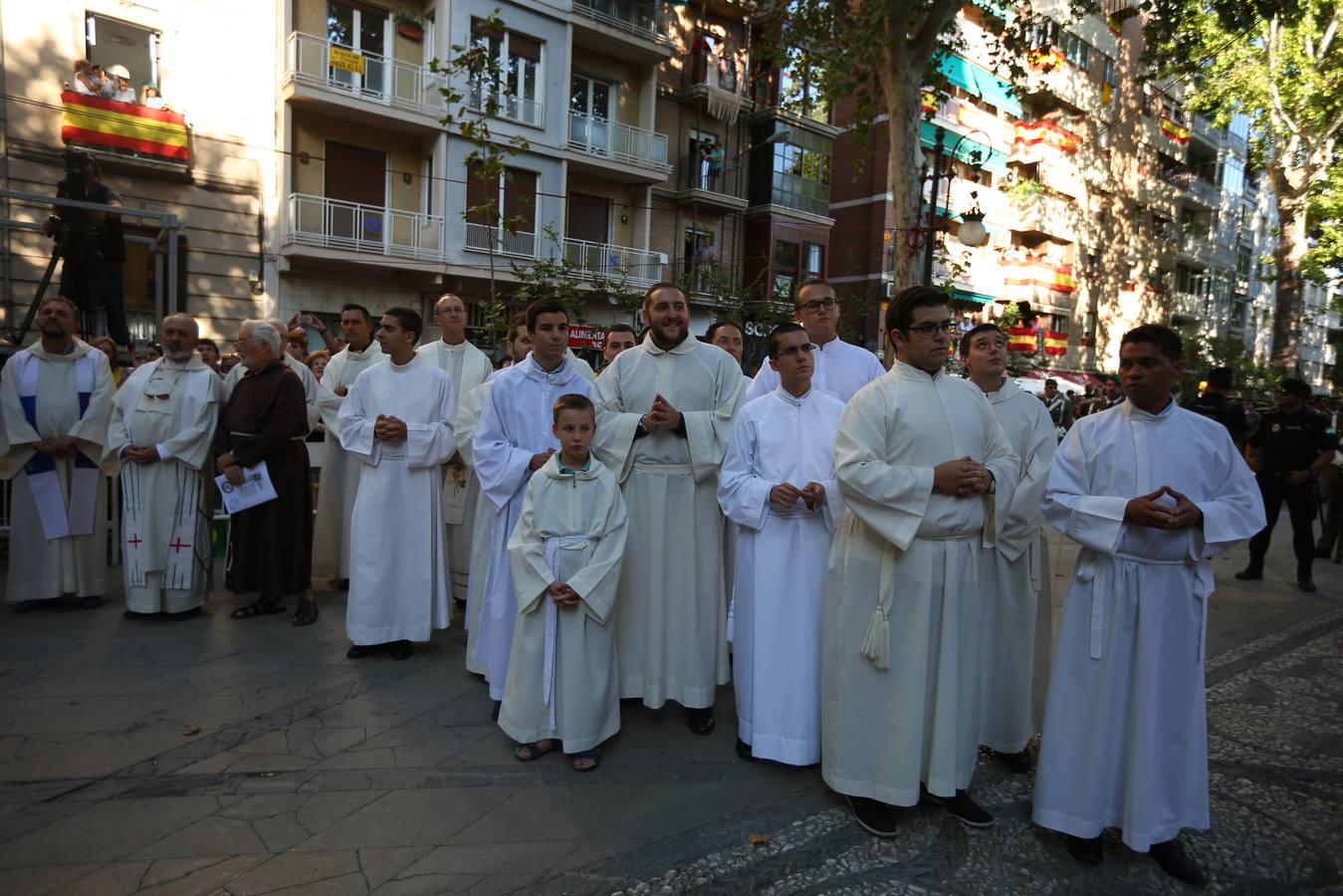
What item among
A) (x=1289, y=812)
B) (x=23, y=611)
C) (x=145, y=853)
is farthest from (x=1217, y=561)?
(x=23, y=611)

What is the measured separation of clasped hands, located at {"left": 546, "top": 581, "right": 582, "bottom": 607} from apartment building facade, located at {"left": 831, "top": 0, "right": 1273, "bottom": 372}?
24.6 metres

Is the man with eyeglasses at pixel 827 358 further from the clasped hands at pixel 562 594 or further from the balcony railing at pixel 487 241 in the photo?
the balcony railing at pixel 487 241

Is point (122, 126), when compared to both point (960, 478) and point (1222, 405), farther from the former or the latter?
point (1222, 405)

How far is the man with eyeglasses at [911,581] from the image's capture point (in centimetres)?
335

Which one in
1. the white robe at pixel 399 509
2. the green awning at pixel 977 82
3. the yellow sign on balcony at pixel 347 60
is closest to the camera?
the white robe at pixel 399 509

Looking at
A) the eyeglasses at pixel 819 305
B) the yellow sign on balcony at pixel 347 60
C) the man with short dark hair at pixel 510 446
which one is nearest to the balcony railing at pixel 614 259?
the yellow sign on balcony at pixel 347 60

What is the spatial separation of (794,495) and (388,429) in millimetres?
2766

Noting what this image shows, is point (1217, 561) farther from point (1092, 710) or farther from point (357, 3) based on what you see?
point (357, 3)

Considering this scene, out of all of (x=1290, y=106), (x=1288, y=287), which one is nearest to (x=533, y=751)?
(x=1288, y=287)

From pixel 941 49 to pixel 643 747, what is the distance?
13.5 m

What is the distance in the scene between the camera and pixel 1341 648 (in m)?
6.27

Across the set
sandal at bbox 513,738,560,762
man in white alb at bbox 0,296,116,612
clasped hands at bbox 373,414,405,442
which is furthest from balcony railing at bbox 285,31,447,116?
sandal at bbox 513,738,560,762

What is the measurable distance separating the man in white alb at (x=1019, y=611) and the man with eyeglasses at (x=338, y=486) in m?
5.08

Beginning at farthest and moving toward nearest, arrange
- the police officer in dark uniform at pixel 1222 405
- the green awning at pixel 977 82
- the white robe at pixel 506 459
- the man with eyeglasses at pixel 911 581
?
the green awning at pixel 977 82 → the police officer in dark uniform at pixel 1222 405 → the white robe at pixel 506 459 → the man with eyeglasses at pixel 911 581
